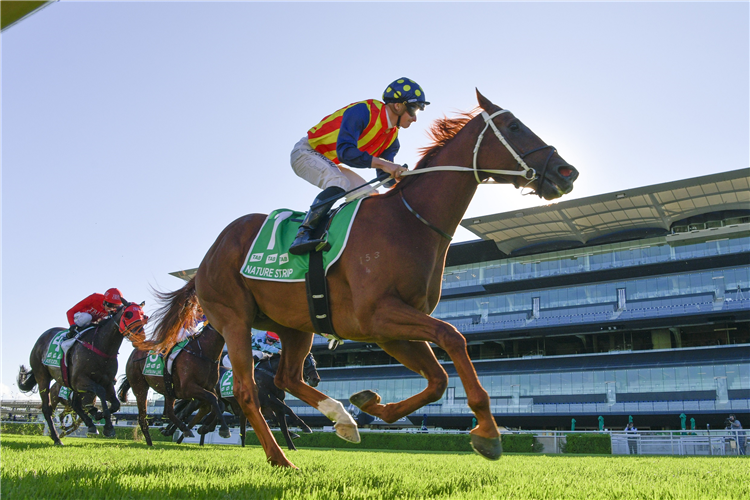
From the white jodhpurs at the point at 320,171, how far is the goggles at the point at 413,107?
2.23ft

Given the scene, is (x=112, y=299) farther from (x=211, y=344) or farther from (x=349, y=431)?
(x=349, y=431)

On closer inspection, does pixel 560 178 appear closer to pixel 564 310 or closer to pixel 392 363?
pixel 564 310

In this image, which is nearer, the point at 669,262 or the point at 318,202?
the point at 318,202

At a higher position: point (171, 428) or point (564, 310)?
point (564, 310)

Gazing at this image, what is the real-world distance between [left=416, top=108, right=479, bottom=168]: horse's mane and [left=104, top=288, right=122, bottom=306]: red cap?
764 centimetres

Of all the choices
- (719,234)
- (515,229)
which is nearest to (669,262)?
(719,234)

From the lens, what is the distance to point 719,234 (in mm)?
37906

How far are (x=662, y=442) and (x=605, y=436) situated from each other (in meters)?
2.98

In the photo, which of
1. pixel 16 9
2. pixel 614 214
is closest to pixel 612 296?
pixel 614 214

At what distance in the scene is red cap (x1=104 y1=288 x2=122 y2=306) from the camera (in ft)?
34.2

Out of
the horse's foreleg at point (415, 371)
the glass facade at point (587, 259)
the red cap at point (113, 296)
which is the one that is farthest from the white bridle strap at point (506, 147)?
the glass facade at point (587, 259)

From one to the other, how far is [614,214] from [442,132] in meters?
39.2

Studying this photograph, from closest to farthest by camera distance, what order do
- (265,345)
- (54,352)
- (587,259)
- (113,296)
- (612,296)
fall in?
1. (54,352)
2. (113,296)
3. (265,345)
4. (612,296)
5. (587,259)

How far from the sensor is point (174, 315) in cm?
717
